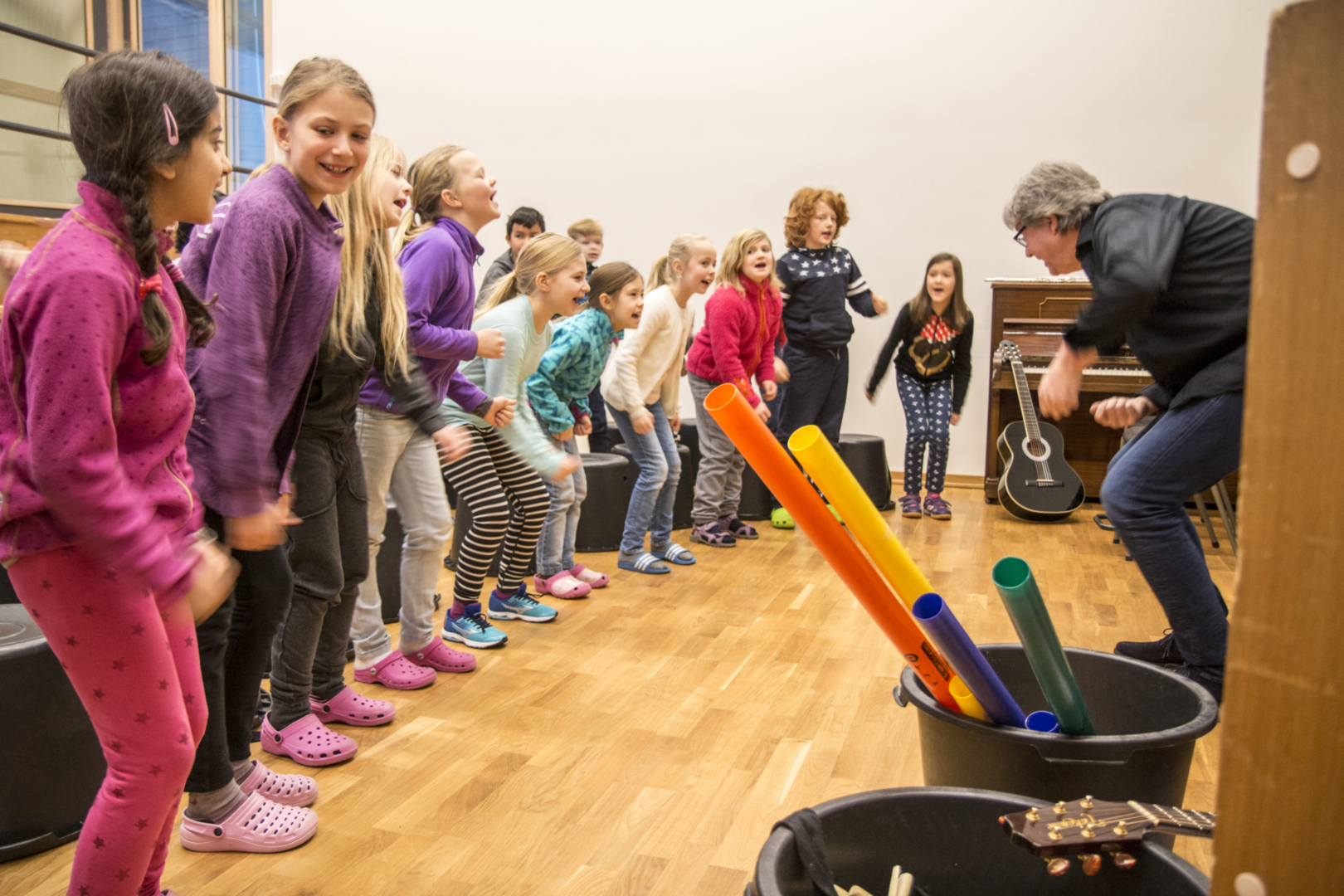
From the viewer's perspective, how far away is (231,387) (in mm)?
1338

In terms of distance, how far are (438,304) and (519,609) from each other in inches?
41.2

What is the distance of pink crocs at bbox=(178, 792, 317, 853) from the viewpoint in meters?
1.56

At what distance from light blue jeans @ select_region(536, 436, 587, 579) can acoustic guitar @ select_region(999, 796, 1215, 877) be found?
7.26ft

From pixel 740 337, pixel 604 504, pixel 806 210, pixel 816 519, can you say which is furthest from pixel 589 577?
pixel 816 519

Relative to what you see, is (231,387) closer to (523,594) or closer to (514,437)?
(514,437)

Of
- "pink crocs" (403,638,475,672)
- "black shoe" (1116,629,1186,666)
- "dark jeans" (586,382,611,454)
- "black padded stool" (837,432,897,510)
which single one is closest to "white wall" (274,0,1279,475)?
"black padded stool" (837,432,897,510)

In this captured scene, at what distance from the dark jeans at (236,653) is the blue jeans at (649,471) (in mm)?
2015

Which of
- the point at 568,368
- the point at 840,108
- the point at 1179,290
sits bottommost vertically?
the point at 568,368

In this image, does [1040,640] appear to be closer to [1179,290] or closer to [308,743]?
[1179,290]

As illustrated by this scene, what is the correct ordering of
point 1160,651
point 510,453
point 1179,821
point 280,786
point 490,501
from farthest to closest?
point 510,453
point 490,501
point 1160,651
point 280,786
point 1179,821

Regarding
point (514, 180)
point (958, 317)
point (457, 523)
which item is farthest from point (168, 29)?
point (958, 317)

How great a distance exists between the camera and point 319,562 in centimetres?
179

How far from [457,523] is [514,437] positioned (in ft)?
2.80

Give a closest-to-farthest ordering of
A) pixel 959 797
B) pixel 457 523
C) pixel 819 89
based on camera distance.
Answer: pixel 959 797 → pixel 457 523 → pixel 819 89
